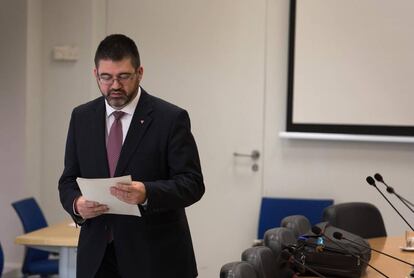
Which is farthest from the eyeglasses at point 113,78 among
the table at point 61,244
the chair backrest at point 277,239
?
the table at point 61,244

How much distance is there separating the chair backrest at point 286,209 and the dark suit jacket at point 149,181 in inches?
115

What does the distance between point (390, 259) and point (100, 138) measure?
5.67 ft

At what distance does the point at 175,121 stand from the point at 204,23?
10.7ft

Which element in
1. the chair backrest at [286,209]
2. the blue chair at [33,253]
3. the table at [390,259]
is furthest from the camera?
the chair backrest at [286,209]

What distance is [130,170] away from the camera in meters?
2.46

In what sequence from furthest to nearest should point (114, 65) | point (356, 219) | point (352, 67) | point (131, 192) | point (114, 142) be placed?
point (352, 67) → point (356, 219) → point (114, 142) → point (114, 65) → point (131, 192)

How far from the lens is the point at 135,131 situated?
2484 mm

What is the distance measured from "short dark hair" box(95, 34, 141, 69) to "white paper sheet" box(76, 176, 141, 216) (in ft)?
1.47

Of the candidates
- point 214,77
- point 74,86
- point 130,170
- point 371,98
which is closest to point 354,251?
point 130,170

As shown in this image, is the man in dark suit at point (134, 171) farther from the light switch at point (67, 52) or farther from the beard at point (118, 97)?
the light switch at point (67, 52)

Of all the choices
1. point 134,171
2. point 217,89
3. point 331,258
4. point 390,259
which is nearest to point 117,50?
point 134,171

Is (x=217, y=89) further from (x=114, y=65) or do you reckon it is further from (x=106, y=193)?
(x=106, y=193)

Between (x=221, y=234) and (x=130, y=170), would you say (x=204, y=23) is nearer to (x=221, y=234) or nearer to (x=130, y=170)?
(x=221, y=234)

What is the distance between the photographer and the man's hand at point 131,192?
7.45ft
